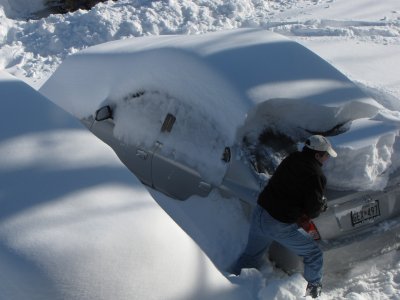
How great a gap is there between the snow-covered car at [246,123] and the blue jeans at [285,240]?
0.16 metres

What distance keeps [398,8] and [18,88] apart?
8508 mm

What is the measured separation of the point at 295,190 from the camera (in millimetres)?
3994

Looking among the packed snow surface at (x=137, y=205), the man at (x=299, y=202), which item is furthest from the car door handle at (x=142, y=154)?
the man at (x=299, y=202)

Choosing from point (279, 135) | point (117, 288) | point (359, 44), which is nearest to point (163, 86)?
point (279, 135)

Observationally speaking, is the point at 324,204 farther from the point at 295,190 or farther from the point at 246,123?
the point at 246,123

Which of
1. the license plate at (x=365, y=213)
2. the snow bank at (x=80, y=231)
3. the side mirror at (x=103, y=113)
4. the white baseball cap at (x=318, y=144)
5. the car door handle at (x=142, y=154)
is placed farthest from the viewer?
the side mirror at (x=103, y=113)

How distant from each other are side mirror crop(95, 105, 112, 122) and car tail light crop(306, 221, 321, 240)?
238cm

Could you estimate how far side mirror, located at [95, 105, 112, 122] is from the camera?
18.0ft

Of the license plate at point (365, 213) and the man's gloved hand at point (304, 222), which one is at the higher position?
the man's gloved hand at point (304, 222)

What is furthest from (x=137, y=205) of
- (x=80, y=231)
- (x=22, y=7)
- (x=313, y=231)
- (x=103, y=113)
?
(x=22, y=7)

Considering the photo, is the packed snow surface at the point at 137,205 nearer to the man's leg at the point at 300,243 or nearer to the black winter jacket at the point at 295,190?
the man's leg at the point at 300,243

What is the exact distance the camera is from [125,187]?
11.8 feet

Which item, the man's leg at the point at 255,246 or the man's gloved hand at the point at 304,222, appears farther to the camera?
the man's leg at the point at 255,246

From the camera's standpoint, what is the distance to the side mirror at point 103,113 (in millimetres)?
5484
